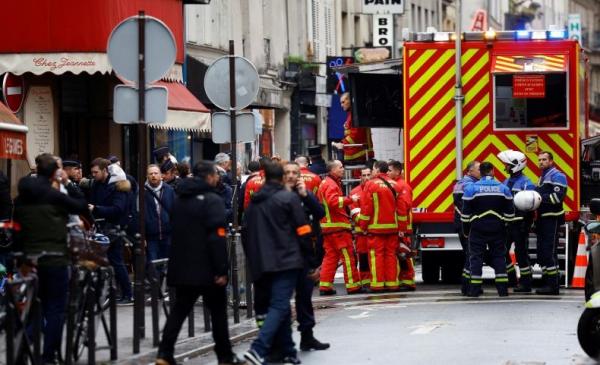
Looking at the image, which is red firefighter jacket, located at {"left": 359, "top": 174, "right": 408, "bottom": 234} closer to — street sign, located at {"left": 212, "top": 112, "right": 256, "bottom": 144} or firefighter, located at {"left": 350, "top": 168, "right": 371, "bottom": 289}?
firefighter, located at {"left": 350, "top": 168, "right": 371, "bottom": 289}

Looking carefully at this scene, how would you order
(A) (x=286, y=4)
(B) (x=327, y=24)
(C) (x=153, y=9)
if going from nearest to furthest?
(C) (x=153, y=9), (A) (x=286, y=4), (B) (x=327, y=24)

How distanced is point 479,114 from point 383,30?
25.0 m

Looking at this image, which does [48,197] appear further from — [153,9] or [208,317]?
[153,9]

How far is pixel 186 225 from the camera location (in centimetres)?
1336

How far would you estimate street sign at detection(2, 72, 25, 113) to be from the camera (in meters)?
22.3

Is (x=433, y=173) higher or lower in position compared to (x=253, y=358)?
higher

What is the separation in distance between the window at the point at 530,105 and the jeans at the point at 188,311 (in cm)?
964

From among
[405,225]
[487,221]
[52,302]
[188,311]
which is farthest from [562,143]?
[52,302]

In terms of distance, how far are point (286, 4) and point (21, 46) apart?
21.4 metres

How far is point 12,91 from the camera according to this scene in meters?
22.6

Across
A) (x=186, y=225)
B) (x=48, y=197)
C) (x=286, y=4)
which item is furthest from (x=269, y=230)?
(x=286, y=4)

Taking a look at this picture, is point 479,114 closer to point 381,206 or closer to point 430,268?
point 381,206

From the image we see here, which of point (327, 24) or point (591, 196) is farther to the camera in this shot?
point (327, 24)

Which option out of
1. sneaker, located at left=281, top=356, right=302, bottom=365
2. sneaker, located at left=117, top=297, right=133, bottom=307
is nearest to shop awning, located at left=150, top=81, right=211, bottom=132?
sneaker, located at left=117, top=297, right=133, bottom=307
